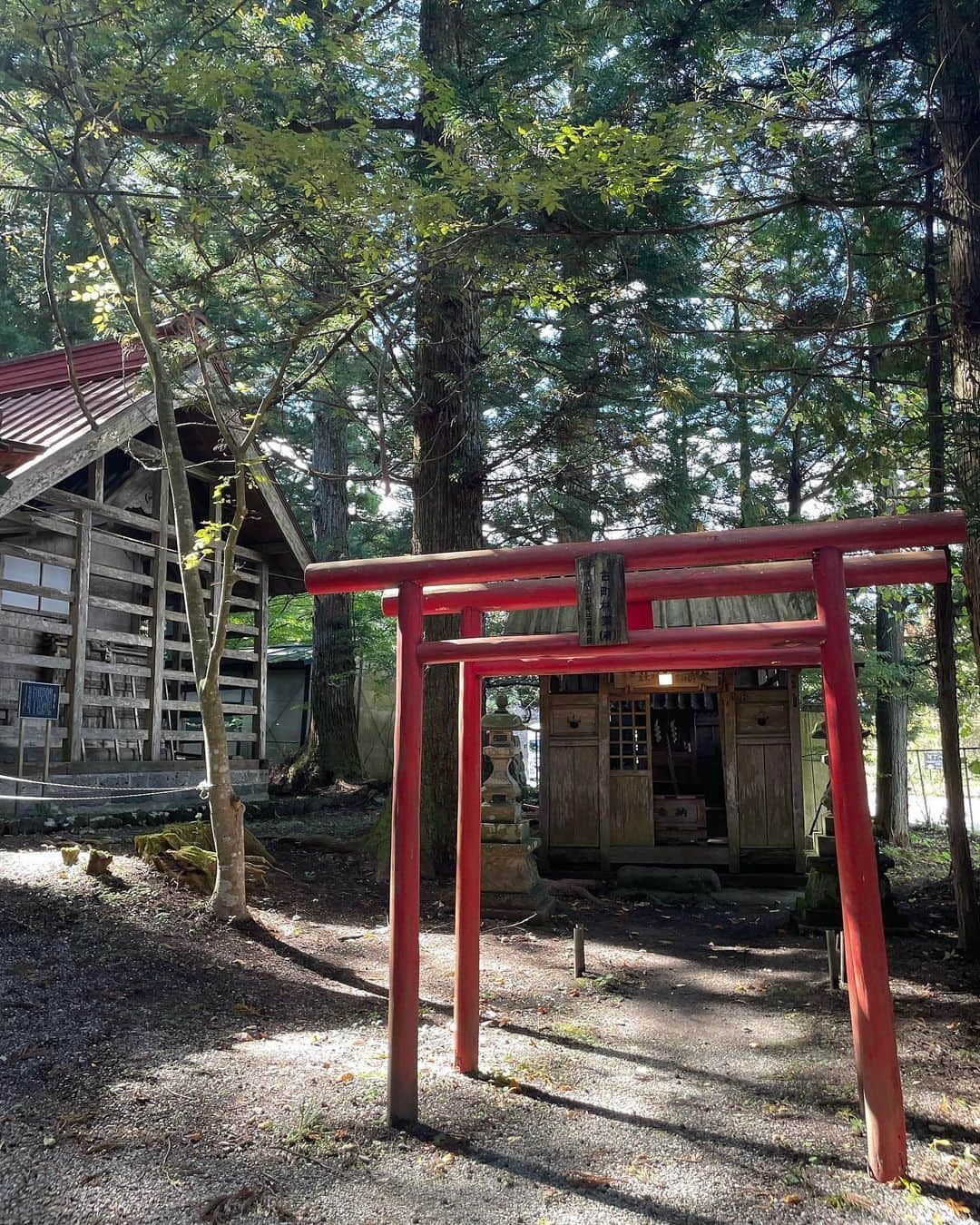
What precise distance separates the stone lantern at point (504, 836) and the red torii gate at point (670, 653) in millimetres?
3608

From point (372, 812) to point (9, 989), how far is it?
30.6 ft

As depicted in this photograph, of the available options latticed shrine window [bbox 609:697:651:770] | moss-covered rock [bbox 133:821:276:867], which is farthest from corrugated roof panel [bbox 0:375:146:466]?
latticed shrine window [bbox 609:697:651:770]

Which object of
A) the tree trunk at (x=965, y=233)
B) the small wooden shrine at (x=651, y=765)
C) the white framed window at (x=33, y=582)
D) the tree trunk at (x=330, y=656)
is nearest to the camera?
→ the tree trunk at (x=965, y=233)

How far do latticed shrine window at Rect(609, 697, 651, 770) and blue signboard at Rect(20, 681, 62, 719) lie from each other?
23.0ft

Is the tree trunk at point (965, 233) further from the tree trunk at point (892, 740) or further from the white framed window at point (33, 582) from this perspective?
the white framed window at point (33, 582)

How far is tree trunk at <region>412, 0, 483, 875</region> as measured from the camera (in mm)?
9359

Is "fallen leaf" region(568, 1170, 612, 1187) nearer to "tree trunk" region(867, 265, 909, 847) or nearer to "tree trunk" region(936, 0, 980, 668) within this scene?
"tree trunk" region(936, 0, 980, 668)

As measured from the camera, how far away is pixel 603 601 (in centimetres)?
375

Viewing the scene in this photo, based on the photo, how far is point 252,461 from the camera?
21.2 ft

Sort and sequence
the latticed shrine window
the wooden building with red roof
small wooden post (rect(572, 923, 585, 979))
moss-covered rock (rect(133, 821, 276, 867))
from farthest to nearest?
1. the latticed shrine window
2. the wooden building with red roof
3. moss-covered rock (rect(133, 821, 276, 867))
4. small wooden post (rect(572, 923, 585, 979))

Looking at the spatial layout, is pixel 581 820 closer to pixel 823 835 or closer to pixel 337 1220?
pixel 823 835

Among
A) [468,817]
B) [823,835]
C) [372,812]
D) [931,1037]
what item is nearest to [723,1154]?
[468,817]

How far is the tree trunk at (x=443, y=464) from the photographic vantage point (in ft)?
30.7

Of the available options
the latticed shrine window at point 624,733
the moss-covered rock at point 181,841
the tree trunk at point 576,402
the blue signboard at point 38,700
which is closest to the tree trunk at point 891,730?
the latticed shrine window at point 624,733
